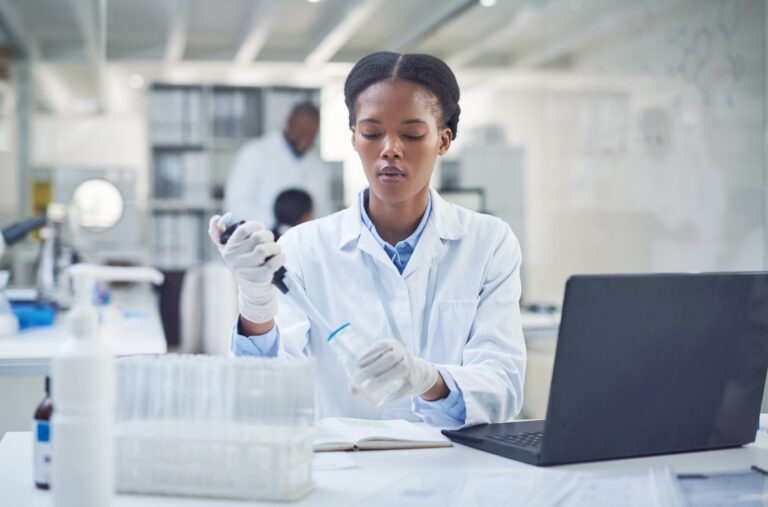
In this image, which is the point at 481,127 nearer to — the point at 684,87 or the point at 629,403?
the point at 684,87

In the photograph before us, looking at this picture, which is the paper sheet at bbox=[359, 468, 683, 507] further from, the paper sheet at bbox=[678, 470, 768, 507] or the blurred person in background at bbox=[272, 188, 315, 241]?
the blurred person in background at bbox=[272, 188, 315, 241]

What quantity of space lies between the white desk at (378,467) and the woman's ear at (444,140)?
2.32 feet

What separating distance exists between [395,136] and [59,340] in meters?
1.42

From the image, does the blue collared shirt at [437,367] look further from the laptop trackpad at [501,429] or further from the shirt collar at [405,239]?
the shirt collar at [405,239]

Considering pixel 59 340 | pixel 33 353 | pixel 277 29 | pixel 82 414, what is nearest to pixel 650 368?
pixel 82 414

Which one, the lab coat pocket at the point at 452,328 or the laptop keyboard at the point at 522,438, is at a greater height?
the lab coat pocket at the point at 452,328

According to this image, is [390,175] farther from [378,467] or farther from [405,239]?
[378,467]

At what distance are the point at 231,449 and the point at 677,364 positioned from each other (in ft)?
1.91

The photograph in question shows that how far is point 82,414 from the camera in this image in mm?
759

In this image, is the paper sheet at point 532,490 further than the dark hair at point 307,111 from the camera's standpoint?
No

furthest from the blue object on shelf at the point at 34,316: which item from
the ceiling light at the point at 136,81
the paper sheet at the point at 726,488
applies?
the ceiling light at the point at 136,81

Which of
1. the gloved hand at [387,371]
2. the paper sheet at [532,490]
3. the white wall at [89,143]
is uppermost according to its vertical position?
the white wall at [89,143]

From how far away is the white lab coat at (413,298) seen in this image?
152 cm

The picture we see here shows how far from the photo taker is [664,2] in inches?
139
